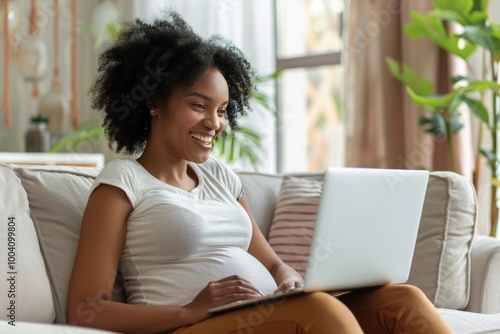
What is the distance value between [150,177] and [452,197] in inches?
33.4

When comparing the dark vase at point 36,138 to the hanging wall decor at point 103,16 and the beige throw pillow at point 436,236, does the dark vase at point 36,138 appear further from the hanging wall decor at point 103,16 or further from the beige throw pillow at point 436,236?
the beige throw pillow at point 436,236

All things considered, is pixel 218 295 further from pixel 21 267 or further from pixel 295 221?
pixel 295 221

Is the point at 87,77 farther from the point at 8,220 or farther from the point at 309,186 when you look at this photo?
the point at 8,220

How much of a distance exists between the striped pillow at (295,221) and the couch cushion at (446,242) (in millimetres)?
301

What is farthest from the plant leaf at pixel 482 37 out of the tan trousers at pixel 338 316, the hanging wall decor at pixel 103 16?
the hanging wall decor at pixel 103 16

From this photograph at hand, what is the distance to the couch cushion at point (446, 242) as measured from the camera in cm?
216

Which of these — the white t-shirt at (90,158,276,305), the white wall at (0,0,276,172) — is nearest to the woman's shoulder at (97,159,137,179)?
the white t-shirt at (90,158,276,305)

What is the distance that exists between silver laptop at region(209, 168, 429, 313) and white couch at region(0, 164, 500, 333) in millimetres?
358

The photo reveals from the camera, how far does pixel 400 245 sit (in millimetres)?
1686

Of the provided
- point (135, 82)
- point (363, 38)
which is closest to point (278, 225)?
point (135, 82)

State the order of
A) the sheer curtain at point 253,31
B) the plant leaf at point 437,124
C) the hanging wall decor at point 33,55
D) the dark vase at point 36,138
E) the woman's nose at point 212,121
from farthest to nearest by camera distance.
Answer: the hanging wall decor at point 33,55 < the dark vase at point 36,138 < the sheer curtain at point 253,31 < the plant leaf at point 437,124 < the woman's nose at point 212,121

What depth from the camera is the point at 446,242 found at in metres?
2.20

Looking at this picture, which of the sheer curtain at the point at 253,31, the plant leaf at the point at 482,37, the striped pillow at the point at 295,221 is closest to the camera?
Result: the striped pillow at the point at 295,221

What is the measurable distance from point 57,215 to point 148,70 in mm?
390
